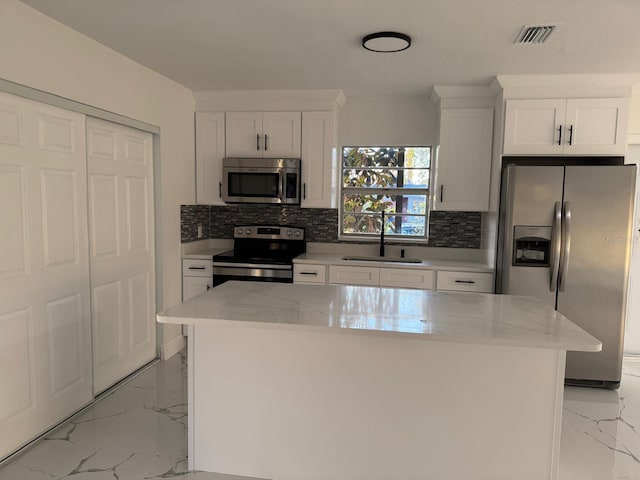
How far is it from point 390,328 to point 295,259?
2118 mm

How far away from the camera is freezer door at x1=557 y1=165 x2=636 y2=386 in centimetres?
310

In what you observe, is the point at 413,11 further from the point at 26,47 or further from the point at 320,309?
the point at 26,47

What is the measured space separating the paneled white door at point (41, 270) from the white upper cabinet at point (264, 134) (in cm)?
155

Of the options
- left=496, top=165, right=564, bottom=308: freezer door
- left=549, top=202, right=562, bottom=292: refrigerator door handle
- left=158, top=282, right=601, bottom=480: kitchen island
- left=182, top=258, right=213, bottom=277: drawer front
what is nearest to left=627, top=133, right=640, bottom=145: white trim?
left=496, top=165, right=564, bottom=308: freezer door

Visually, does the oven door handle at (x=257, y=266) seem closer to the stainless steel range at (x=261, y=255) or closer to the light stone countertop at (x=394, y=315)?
the stainless steel range at (x=261, y=255)

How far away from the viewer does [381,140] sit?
4180mm

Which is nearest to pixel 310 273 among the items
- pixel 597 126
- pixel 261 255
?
pixel 261 255

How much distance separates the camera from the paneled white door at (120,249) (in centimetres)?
287

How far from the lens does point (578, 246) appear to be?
317 cm

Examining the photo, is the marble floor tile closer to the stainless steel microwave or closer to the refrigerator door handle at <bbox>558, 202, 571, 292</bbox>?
the refrigerator door handle at <bbox>558, 202, 571, 292</bbox>

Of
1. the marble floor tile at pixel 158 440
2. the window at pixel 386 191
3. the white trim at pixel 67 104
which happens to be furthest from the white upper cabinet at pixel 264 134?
the marble floor tile at pixel 158 440

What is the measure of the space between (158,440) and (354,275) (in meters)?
1.97

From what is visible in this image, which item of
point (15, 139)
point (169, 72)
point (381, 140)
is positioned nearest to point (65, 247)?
point (15, 139)

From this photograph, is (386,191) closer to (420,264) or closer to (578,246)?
(420,264)
